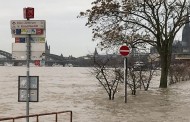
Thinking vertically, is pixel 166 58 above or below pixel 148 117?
above

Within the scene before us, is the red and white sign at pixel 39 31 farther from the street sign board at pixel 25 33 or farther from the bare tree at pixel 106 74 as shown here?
the bare tree at pixel 106 74

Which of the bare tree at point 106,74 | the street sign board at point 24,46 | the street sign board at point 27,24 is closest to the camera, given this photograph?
the street sign board at point 27,24

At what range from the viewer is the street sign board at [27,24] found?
10930 mm

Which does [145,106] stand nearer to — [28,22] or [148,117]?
[148,117]

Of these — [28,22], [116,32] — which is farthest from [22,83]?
[116,32]

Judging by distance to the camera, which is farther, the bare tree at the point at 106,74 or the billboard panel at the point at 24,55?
the bare tree at the point at 106,74

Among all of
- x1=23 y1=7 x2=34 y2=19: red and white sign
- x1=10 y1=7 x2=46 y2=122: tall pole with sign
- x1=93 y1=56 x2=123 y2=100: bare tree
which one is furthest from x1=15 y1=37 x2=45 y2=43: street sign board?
x1=93 y1=56 x2=123 y2=100: bare tree

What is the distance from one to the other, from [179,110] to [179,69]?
3536 centimetres

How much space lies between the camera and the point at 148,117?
698 inches

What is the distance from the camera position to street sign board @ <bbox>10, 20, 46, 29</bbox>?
1093 cm

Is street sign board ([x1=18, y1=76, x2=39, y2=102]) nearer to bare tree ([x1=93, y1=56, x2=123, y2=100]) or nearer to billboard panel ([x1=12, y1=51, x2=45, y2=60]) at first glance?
billboard panel ([x1=12, y1=51, x2=45, y2=60])

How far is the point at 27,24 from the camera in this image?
11062 mm

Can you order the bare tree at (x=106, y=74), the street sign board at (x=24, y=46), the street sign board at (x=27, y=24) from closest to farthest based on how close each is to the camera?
the street sign board at (x=27, y=24)
the street sign board at (x=24, y=46)
the bare tree at (x=106, y=74)

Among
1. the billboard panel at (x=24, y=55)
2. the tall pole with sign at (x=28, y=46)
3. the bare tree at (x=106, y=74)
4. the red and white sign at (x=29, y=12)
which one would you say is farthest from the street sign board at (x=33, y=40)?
the bare tree at (x=106, y=74)
